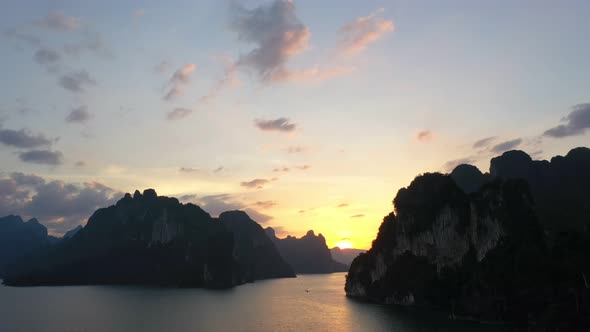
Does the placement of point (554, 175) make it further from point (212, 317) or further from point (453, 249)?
point (212, 317)

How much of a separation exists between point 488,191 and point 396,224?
46491 millimetres

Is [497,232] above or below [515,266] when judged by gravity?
above

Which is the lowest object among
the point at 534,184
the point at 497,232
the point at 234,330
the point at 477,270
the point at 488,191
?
the point at 234,330

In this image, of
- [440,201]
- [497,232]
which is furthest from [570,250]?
[440,201]

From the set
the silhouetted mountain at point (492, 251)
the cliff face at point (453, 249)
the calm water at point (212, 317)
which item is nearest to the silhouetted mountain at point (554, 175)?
the silhouetted mountain at point (492, 251)

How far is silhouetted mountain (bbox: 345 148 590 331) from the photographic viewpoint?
9000 cm

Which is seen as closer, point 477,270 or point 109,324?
point 109,324

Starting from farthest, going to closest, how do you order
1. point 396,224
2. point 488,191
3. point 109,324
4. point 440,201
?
point 396,224 → point 440,201 → point 488,191 → point 109,324

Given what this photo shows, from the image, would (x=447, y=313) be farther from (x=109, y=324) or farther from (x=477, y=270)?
(x=109, y=324)

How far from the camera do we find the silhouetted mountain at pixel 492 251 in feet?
295

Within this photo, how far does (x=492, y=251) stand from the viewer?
10875 cm

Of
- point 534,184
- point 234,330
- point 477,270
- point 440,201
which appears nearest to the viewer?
point 234,330

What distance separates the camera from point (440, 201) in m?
137

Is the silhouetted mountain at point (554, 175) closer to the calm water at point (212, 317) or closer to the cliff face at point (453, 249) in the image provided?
the cliff face at point (453, 249)
